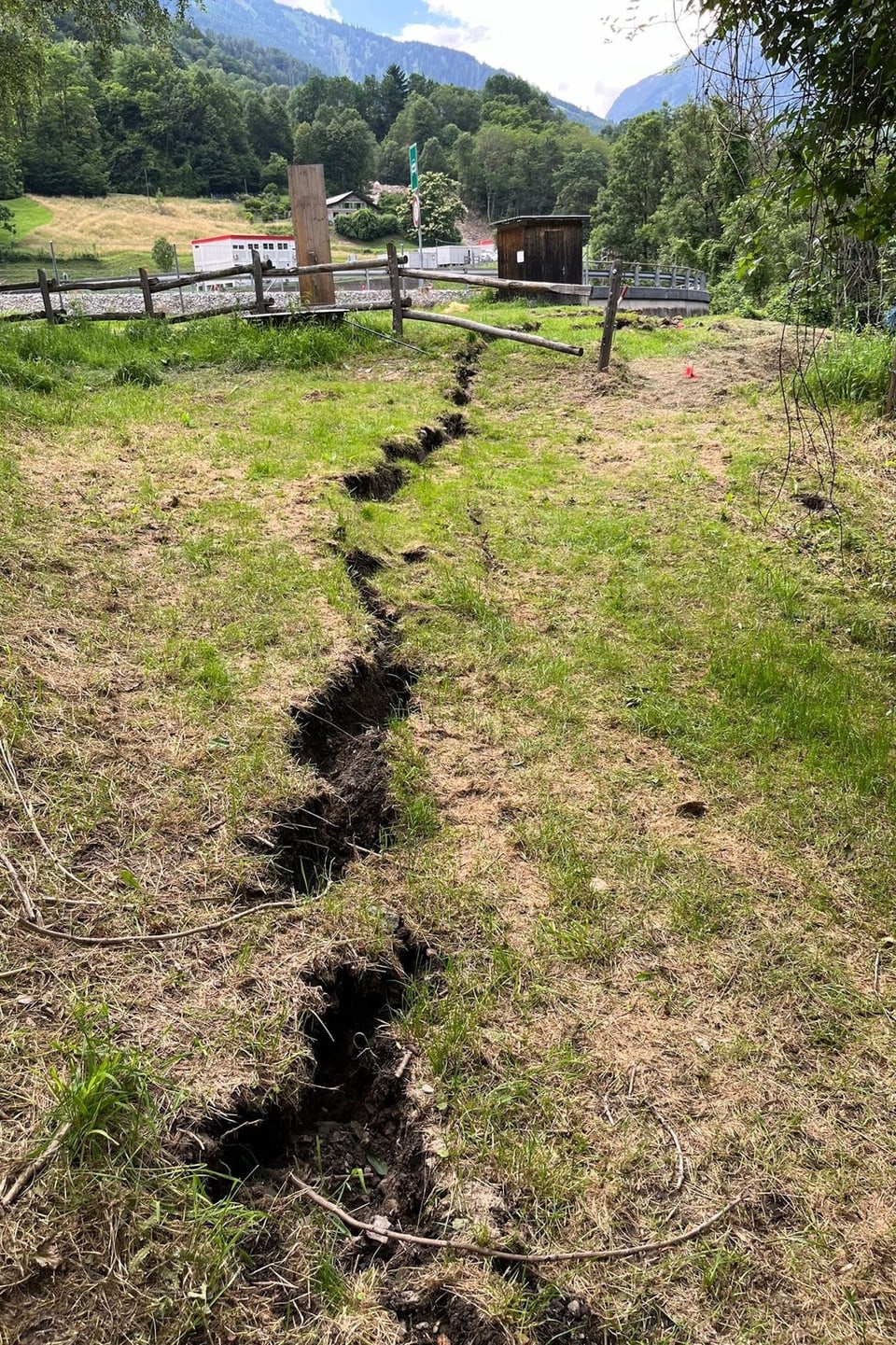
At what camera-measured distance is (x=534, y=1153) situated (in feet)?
7.32

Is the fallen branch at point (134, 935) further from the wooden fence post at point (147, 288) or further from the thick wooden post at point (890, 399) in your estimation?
the wooden fence post at point (147, 288)

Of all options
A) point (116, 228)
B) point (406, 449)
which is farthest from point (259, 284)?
point (116, 228)

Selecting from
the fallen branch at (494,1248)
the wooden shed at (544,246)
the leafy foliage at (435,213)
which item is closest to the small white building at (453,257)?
the leafy foliage at (435,213)

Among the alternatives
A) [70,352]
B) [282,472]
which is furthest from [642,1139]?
[70,352]

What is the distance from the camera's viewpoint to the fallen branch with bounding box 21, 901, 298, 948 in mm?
2436

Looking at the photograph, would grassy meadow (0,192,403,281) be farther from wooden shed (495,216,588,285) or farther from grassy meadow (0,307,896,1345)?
grassy meadow (0,307,896,1345)

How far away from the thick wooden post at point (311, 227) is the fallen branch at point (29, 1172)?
508 inches

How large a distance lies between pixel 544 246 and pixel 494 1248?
27.1 meters

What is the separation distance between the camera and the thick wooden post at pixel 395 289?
38.9 ft

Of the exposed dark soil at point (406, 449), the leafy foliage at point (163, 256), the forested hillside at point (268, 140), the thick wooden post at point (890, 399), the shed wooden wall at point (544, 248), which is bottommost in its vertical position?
the exposed dark soil at point (406, 449)

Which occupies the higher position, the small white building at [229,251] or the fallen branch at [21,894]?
the small white building at [229,251]

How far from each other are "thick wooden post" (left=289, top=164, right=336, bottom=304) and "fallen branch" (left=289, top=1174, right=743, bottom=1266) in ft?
42.6

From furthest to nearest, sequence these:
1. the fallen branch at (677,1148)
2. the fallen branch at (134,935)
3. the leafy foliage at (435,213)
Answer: the leafy foliage at (435,213) → the fallen branch at (134,935) → the fallen branch at (677,1148)

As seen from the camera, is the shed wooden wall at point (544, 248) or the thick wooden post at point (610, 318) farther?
the shed wooden wall at point (544, 248)
